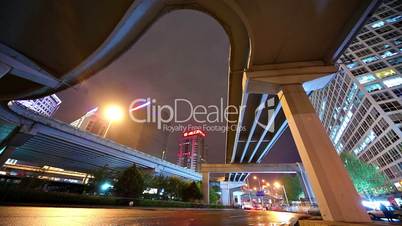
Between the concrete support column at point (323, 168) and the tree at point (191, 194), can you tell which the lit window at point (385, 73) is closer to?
the tree at point (191, 194)

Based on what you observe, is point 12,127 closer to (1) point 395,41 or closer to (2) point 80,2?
(2) point 80,2

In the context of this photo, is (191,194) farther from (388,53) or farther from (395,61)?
(388,53)

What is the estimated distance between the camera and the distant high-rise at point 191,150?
141m

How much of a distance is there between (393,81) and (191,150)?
124m

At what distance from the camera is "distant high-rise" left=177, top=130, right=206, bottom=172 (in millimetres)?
141113

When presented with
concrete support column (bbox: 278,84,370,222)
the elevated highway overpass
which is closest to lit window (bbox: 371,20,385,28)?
concrete support column (bbox: 278,84,370,222)

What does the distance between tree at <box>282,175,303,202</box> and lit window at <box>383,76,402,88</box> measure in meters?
31.3

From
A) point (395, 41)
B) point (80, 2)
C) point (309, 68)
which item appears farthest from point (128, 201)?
point (395, 41)

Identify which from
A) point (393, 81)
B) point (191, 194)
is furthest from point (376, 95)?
point (191, 194)

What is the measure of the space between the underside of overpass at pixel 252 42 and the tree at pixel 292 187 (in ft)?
170

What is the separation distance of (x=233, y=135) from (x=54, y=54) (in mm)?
16722

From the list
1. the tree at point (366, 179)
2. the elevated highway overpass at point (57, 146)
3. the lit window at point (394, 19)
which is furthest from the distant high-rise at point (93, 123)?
the lit window at point (394, 19)

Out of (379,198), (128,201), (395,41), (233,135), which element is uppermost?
(395,41)

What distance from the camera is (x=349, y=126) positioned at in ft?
178
